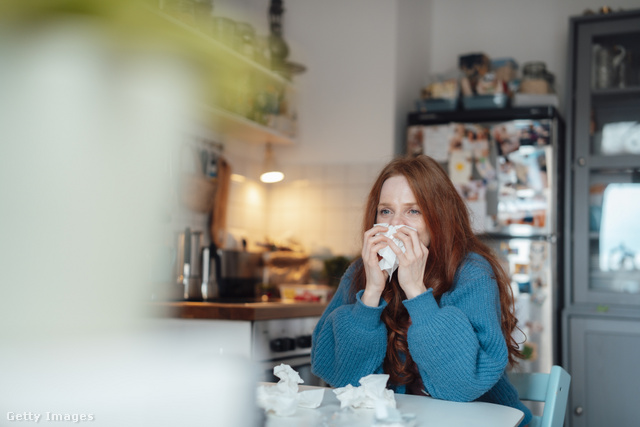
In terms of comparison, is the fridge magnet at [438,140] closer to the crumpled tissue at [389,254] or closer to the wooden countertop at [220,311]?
the wooden countertop at [220,311]

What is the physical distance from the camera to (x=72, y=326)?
1.87ft

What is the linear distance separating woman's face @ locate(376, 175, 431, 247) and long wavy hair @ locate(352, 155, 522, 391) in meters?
0.01

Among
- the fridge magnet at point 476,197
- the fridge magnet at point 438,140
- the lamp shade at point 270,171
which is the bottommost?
the fridge magnet at point 476,197

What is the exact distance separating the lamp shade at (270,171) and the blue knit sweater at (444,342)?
165 centimetres

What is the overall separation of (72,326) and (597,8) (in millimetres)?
3661

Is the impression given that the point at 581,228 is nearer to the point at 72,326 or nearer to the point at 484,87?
the point at 484,87

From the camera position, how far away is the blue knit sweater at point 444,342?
4.03 ft

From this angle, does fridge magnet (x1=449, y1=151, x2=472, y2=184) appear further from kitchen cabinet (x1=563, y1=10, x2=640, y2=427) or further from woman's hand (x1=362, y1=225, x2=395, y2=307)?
woman's hand (x1=362, y1=225, x2=395, y2=307)

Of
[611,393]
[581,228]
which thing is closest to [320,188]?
[581,228]

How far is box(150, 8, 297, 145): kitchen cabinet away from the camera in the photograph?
2.71 metres

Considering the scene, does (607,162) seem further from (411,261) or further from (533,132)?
(411,261)

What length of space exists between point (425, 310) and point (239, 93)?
1.98 meters

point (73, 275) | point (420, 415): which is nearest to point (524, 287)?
point (420, 415)

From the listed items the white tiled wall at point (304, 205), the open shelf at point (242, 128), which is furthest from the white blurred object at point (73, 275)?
the white tiled wall at point (304, 205)
